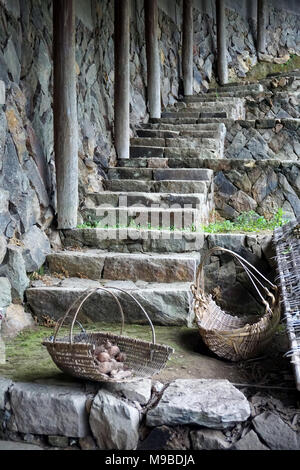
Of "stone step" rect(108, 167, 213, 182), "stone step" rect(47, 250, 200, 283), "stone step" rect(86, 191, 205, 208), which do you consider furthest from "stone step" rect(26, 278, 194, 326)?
"stone step" rect(108, 167, 213, 182)

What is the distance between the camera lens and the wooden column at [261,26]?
39.5 ft

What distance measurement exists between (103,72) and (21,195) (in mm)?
3070

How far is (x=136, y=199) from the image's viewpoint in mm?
5656

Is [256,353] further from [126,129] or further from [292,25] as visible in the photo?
[292,25]

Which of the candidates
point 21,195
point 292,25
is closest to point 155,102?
point 21,195

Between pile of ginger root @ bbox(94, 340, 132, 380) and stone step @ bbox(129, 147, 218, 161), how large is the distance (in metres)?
3.82

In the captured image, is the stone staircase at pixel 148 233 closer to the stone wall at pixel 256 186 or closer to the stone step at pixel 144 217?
the stone step at pixel 144 217

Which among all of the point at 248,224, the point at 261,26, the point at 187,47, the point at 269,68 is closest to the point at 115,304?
the point at 248,224

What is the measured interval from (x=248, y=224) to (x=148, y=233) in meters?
1.65

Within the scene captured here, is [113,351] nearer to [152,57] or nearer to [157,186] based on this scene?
[157,186]

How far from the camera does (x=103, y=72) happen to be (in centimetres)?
674

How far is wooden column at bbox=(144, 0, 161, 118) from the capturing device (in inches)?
294

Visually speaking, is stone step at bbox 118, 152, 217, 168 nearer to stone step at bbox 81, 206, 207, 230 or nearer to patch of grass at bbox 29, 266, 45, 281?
stone step at bbox 81, 206, 207, 230
